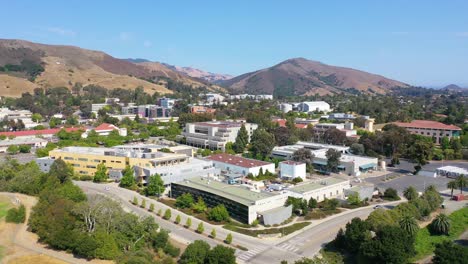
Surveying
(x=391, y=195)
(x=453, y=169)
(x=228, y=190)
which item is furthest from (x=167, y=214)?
(x=453, y=169)

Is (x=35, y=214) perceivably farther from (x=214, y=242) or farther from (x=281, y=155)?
(x=281, y=155)

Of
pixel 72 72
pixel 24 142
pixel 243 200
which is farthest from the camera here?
pixel 72 72


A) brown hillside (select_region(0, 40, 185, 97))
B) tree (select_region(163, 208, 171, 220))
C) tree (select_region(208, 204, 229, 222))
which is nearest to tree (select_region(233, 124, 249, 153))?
tree (select_region(208, 204, 229, 222))

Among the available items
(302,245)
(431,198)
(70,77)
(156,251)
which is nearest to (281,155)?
(431,198)

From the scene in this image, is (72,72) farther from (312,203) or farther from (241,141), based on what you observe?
(312,203)

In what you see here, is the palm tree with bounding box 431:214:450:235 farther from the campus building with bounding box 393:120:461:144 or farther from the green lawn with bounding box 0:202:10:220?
the campus building with bounding box 393:120:461:144

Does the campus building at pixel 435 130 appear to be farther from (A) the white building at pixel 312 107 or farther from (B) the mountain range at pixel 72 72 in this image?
(B) the mountain range at pixel 72 72
